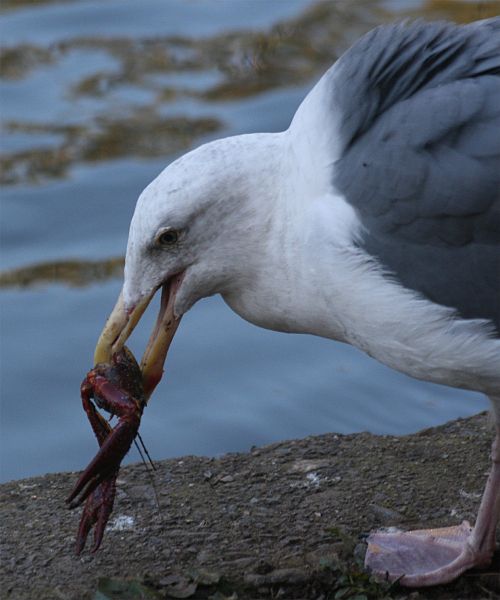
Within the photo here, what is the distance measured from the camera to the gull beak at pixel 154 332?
175 inches

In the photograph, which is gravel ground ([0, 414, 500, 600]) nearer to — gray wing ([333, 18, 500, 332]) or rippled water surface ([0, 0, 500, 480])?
gray wing ([333, 18, 500, 332])

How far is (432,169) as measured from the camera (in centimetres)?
407

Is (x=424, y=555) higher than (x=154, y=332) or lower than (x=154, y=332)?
lower

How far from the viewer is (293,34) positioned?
11.0 metres

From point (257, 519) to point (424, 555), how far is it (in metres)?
0.58

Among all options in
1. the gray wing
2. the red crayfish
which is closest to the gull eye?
the red crayfish

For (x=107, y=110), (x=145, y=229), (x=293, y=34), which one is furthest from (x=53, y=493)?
(x=293, y=34)

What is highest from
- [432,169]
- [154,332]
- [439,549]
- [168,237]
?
[432,169]

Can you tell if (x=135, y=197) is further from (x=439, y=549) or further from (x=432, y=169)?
(x=432, y=169)

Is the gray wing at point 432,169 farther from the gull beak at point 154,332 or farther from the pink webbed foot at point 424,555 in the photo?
the pink webbed foot at point 424,555

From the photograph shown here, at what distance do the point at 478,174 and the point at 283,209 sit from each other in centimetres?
64

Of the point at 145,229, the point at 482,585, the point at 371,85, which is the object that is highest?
the point at 371,85

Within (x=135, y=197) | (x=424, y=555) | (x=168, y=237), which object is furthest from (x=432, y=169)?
(x=135, y=197)

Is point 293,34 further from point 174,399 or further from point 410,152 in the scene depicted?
point 410,152
